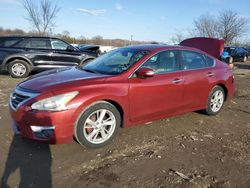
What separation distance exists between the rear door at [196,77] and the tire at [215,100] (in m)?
0.19

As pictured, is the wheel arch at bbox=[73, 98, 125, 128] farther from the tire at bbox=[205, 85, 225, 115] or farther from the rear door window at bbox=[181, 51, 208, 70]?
the tire at bbox=[205, 85, 225, 115]

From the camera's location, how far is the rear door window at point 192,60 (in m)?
5.84

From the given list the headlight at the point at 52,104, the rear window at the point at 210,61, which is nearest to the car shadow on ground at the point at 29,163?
the headlight at the point at 52,104

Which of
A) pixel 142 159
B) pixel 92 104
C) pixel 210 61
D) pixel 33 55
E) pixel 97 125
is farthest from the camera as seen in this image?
pixel 33 55

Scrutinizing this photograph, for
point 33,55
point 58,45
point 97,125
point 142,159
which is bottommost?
point 142,159

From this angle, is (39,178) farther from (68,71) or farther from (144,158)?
(68,71)

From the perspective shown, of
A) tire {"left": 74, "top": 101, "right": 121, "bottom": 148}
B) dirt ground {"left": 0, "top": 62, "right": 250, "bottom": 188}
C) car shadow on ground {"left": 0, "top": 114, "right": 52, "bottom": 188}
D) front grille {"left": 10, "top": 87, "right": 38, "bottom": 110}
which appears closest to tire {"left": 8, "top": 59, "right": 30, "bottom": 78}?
dirt ground {"left": 0, "top": 62, "right": 250, "bottom": 188}

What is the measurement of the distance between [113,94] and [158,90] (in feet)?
3.04

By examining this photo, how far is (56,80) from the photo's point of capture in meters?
4.73

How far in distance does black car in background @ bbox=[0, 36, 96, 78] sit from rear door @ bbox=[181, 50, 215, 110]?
6366 mm

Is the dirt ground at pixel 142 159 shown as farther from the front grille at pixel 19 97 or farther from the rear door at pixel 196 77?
the front grille at pixel 19 97

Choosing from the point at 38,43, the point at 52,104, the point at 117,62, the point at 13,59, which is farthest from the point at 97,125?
the point at 38,43

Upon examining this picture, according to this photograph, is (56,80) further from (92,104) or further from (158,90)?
(158,90)

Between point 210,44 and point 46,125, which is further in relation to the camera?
point 210,44
